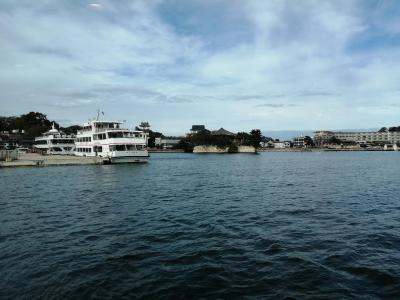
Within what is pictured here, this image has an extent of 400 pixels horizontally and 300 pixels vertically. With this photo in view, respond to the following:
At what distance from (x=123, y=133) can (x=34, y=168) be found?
55.0 ft

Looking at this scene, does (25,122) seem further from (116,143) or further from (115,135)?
(116,143)

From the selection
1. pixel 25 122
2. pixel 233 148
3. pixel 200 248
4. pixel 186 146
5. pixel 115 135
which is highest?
pixel 25 122

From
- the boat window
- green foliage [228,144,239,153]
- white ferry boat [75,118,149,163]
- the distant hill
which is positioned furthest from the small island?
the boat window

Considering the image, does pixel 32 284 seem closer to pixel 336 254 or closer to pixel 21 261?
pixel 21 261

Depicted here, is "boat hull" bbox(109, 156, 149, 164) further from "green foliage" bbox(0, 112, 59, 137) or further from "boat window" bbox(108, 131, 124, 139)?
"green foliage" bbox(0, 112, 59, 137)

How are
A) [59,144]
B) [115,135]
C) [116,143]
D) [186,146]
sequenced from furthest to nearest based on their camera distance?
[186,146], [59,144], [115,135], [116,143]

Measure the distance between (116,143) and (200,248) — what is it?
5285 centimetres

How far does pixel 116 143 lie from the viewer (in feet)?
213

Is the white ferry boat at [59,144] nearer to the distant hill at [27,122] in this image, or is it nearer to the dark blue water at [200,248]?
the distant hill at [27,122]

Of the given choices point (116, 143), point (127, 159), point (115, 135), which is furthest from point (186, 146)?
point (116, 143)

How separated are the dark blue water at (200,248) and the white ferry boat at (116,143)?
37712 mm

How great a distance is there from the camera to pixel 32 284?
1098 centimetres

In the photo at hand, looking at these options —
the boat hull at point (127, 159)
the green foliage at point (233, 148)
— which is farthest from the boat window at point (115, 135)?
the green foliage at point (233, 148)

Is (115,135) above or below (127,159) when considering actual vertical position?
above
